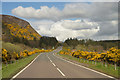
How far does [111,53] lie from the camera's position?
77.2 feet

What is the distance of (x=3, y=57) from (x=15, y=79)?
21596 mm

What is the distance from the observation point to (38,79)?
9836mm

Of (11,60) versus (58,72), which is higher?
(58,72)

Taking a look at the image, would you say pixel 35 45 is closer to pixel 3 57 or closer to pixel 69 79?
pixel 3 57

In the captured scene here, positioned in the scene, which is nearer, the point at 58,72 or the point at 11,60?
the point at 58,72

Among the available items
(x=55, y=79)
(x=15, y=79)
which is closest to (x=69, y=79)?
(x=55, y=79)

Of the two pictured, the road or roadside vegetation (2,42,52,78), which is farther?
roadside vegetation (2,42,52,78)

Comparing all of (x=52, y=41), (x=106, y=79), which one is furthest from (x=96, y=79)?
(x=52, y=41)

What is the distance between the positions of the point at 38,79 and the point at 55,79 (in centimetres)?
110

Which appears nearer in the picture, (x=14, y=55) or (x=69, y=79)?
(x=69, y=79)

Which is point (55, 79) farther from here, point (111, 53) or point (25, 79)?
point (111, 53)

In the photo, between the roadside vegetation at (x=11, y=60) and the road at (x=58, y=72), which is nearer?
the road at (x=58, y=72)

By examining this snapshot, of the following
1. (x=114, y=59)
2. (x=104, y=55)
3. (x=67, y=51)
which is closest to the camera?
(x=114, y=59)

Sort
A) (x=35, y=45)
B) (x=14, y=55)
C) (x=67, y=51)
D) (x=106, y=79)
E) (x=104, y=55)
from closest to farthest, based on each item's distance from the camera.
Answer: (x=106, y=79)
(x=104, y=55)
(x=14, y=55)
(x=67, y=51)
(x=35, y=45)
